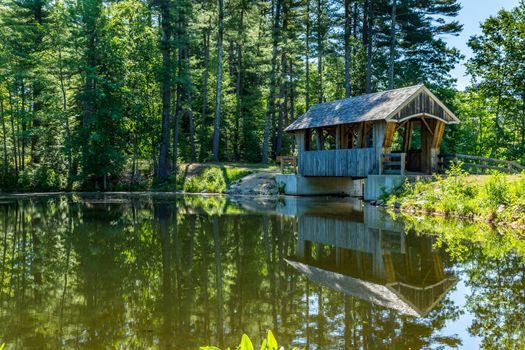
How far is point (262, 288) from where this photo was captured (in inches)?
278

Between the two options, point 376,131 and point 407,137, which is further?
point 407,137

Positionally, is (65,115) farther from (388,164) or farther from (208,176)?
(388,164)

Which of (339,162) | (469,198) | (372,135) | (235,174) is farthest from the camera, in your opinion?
(235,174)

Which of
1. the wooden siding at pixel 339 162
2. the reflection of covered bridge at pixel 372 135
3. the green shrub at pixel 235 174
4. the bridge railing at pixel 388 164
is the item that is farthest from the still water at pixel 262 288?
the green shrub at pixel 235 174

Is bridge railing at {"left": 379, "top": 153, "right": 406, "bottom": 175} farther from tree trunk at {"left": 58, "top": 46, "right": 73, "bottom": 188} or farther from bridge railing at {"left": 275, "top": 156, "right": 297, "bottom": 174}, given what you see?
tree trunk at {"left": 58, "top": 46, "right": 73, "bottom": 188}

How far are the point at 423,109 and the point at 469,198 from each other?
21.9 ft

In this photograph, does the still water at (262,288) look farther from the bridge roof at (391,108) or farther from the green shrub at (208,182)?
the green shrub at (208,182)

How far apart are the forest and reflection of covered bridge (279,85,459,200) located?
8.69m

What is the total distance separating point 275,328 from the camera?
211 inches

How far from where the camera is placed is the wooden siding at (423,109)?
2152cm

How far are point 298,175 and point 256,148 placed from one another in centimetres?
1563

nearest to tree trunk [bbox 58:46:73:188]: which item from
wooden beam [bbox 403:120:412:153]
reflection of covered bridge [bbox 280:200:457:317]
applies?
wooden beam [bbox 403:120:412:153]

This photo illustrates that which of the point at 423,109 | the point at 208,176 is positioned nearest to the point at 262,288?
the point at 423,109

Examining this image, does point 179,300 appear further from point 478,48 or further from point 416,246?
point 478,48
